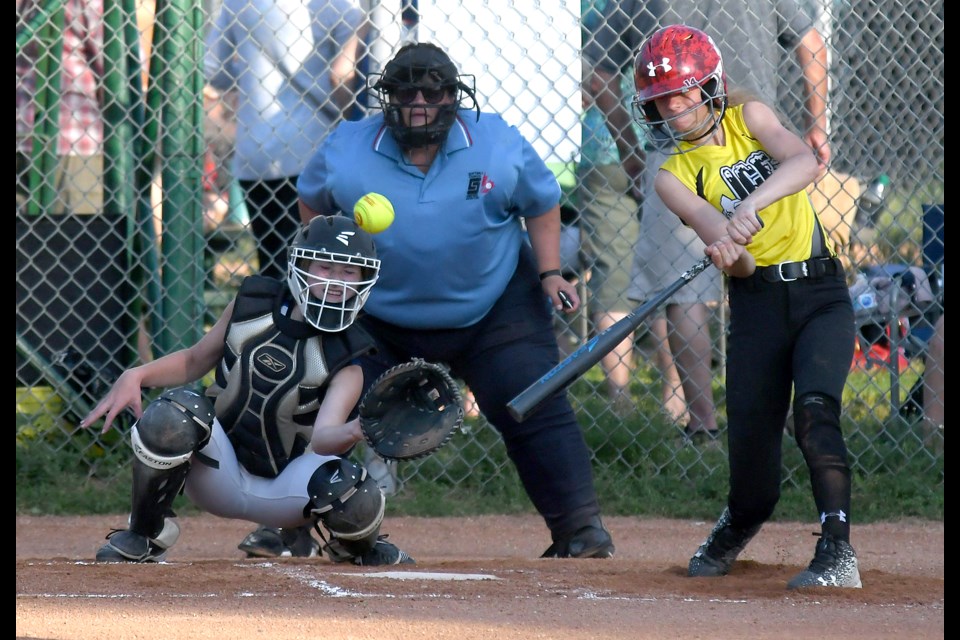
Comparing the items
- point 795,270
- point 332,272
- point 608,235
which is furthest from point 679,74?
point 608,235

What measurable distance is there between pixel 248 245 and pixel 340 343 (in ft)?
18.8

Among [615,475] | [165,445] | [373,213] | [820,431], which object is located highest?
[373,213]

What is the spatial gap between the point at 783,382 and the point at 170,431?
1759mm

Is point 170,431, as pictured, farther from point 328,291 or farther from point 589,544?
point 589,544

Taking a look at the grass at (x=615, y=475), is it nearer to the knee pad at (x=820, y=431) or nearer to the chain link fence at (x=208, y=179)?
the chain link fence at (x=208, y=179)

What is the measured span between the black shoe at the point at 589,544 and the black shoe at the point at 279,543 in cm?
86

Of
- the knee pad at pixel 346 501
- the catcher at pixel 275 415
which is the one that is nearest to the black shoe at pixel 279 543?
the catcher at pixel 275 415

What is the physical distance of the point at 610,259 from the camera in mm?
5789

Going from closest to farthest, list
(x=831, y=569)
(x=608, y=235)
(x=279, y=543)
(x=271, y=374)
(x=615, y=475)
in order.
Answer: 1. (x=831, y=569)
2. (x=271, y=374)
3. (x=279, y=543)
4. (x=615, y=475)
5. (x=608, y=235)

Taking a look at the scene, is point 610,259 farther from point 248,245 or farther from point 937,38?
point 248,245

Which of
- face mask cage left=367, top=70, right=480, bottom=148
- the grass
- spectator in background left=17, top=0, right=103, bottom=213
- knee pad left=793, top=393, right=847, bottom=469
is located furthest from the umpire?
spectator in background left=17, top=0, right=103, bottom=213

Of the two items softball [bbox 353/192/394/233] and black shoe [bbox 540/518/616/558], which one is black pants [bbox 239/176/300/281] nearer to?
softball [bbox 353/192/394/233]

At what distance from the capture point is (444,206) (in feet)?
13.5

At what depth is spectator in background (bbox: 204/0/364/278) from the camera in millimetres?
5535
